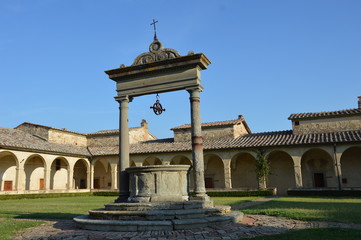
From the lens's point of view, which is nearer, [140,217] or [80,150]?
[140,217]

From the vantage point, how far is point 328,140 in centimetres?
2417

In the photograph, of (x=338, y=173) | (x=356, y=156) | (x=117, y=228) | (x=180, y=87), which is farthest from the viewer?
(x=356, y=156)

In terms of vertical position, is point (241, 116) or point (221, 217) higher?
Answer: point (241, 116)

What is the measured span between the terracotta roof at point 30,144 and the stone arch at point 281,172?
17917mm

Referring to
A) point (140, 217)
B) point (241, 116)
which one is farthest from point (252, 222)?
point (241, 116)

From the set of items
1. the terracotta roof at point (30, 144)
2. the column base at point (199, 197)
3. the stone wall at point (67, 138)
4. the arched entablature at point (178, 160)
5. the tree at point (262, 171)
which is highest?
the stone wall at point (67, 138)

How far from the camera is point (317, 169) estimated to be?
1051 inches

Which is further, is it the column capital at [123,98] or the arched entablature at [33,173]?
the arched entablature at [33,173]

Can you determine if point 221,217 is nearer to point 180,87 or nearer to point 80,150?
point 180,87

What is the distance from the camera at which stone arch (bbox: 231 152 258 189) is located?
28.9m

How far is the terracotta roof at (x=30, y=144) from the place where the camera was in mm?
25516

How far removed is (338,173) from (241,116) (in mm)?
12246

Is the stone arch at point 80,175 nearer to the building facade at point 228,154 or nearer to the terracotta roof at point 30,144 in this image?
the building facade at point 228,154

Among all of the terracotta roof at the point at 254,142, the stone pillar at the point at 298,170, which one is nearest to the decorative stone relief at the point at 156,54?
Result: the terracotta roof at the point at 254,142
